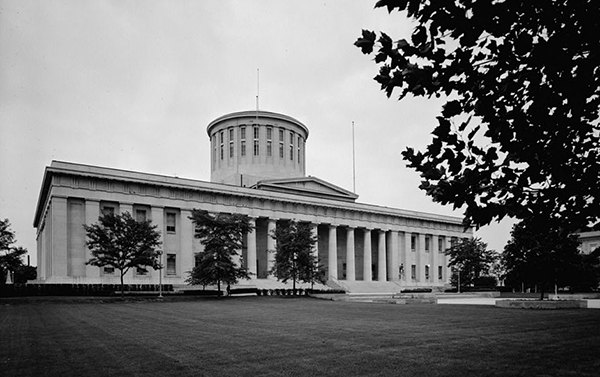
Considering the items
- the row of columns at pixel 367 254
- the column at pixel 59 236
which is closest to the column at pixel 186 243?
the row of columns at pixel 367 254

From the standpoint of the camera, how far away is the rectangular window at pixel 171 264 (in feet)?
191

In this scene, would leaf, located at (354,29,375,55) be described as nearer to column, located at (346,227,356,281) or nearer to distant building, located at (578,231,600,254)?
column, located at (346,227,356,281)

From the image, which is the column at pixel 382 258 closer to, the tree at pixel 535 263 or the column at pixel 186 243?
the column at pixel 186 243

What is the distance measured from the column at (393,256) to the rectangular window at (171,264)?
36.3 m

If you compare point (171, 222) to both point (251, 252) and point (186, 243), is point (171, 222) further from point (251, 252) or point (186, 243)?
point (251, 252)

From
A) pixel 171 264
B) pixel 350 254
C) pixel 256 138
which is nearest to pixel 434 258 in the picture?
pixel 350 254

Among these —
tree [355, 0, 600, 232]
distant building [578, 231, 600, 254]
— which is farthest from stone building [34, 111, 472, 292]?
tree [355, 0, 600, 232]

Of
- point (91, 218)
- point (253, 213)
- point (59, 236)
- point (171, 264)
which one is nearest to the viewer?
point (59, 236)

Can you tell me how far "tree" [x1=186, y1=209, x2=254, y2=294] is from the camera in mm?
45312

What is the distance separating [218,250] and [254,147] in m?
35.4

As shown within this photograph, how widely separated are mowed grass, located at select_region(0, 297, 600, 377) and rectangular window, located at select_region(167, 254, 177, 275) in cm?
3961

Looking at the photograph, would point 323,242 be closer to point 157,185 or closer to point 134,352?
point 157,185

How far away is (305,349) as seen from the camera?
12.2 meters

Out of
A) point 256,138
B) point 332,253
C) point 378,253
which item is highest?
point 256,138
